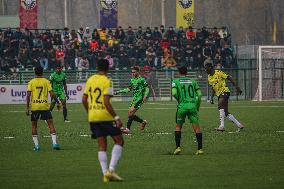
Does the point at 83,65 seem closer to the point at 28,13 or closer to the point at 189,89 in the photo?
the point at 28,13

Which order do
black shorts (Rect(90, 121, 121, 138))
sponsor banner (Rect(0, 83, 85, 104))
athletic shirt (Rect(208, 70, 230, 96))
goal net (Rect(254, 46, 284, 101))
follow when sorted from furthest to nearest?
goal net (Rect(254, 46, 284, 101)), sponsor banner (Rect(0, 83, 85, 104)), athletic shirt (Rect(208, 70, 230, 96)), black shorts (Rect(90, 121, 121, 138))

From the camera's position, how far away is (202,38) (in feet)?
172

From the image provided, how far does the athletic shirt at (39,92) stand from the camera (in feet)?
72.3

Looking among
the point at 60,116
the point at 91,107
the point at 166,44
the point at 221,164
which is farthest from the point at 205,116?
the point at 91,107

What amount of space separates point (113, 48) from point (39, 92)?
2939 cm

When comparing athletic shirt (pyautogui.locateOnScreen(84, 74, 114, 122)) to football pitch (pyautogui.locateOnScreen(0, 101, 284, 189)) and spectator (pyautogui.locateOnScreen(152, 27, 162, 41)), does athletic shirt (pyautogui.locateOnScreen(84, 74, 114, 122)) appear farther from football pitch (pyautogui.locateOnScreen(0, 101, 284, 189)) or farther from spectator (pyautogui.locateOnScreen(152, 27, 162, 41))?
spectator (pyautogui.locateOnScreen(152, 27, 162, 41))

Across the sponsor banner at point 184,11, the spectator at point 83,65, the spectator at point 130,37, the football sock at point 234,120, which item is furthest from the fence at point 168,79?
the football sock at point 234,120

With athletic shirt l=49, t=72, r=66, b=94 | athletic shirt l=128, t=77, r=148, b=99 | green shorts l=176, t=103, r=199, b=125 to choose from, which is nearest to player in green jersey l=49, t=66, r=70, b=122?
athletic shirt l=49, t=72, r=66, b=94

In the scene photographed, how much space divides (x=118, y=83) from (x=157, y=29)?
4.02 metres

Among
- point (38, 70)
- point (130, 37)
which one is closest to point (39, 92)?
point (38, 70)

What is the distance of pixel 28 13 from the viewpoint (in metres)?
50.4

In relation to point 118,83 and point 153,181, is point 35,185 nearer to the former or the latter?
point 153,181

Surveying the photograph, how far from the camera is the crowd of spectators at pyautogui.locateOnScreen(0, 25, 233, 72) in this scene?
5000 cm

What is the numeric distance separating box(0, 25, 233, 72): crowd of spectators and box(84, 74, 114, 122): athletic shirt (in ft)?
113
